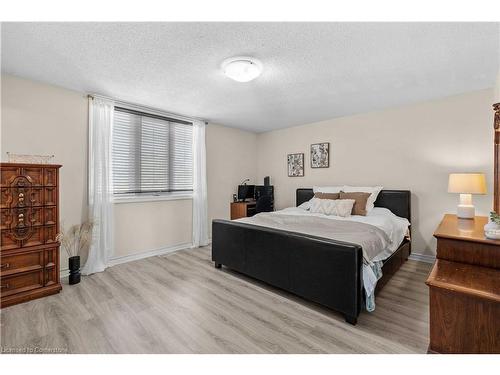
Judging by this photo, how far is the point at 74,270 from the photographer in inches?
104

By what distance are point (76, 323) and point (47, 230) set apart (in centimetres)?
111

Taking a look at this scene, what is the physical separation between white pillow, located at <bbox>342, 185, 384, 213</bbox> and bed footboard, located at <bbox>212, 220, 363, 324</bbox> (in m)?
1.70

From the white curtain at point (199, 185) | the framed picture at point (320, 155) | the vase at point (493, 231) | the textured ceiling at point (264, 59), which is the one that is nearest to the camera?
the vase at point (493, 231)

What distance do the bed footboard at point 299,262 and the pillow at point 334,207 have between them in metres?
1.28

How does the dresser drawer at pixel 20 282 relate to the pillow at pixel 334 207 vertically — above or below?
below

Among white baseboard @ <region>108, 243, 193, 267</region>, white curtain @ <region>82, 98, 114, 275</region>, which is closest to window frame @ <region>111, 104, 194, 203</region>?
white curtain @ <region>82, 98, 114, 275</region>

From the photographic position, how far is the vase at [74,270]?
262cm

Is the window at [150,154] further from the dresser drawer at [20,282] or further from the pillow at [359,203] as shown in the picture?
the pillow at [359,203]

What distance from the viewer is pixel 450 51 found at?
1.99 m

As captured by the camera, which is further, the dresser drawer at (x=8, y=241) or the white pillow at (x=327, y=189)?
the white pillow at (x=327, y=189)

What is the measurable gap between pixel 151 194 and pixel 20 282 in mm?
1782

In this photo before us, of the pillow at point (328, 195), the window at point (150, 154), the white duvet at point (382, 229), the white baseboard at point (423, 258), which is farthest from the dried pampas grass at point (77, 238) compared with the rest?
the white baseboard at point (423, 258)
